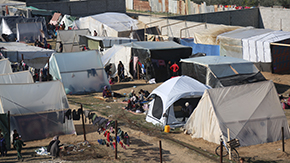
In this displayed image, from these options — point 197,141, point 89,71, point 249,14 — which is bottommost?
point 197,141

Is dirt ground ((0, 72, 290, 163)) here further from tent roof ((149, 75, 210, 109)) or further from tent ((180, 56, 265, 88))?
tent ((180, 56, 265, 88))

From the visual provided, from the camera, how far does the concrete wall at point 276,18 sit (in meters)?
32.0

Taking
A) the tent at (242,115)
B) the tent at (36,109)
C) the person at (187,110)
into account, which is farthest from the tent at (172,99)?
the tent at (36,109)

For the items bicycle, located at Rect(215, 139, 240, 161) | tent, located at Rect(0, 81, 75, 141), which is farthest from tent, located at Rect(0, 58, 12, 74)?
bicycle, located at Rect(215, 139, 240, 161)

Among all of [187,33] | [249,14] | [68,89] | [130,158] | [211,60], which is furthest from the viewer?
[249,14]

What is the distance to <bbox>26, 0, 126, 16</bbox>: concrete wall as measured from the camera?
42406mm

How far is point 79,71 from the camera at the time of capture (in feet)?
65.7

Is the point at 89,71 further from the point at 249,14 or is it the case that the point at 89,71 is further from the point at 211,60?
the point at 249,14

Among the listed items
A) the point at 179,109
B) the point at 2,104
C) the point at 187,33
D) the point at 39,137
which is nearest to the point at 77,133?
the point at 39,137

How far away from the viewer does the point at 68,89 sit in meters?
19.8

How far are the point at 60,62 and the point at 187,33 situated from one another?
12.9 m

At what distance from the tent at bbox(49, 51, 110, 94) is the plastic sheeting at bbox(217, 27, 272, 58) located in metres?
8.37

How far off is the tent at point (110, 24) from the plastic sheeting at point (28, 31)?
3.99 metres

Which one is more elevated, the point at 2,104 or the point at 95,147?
the point at 2,104
